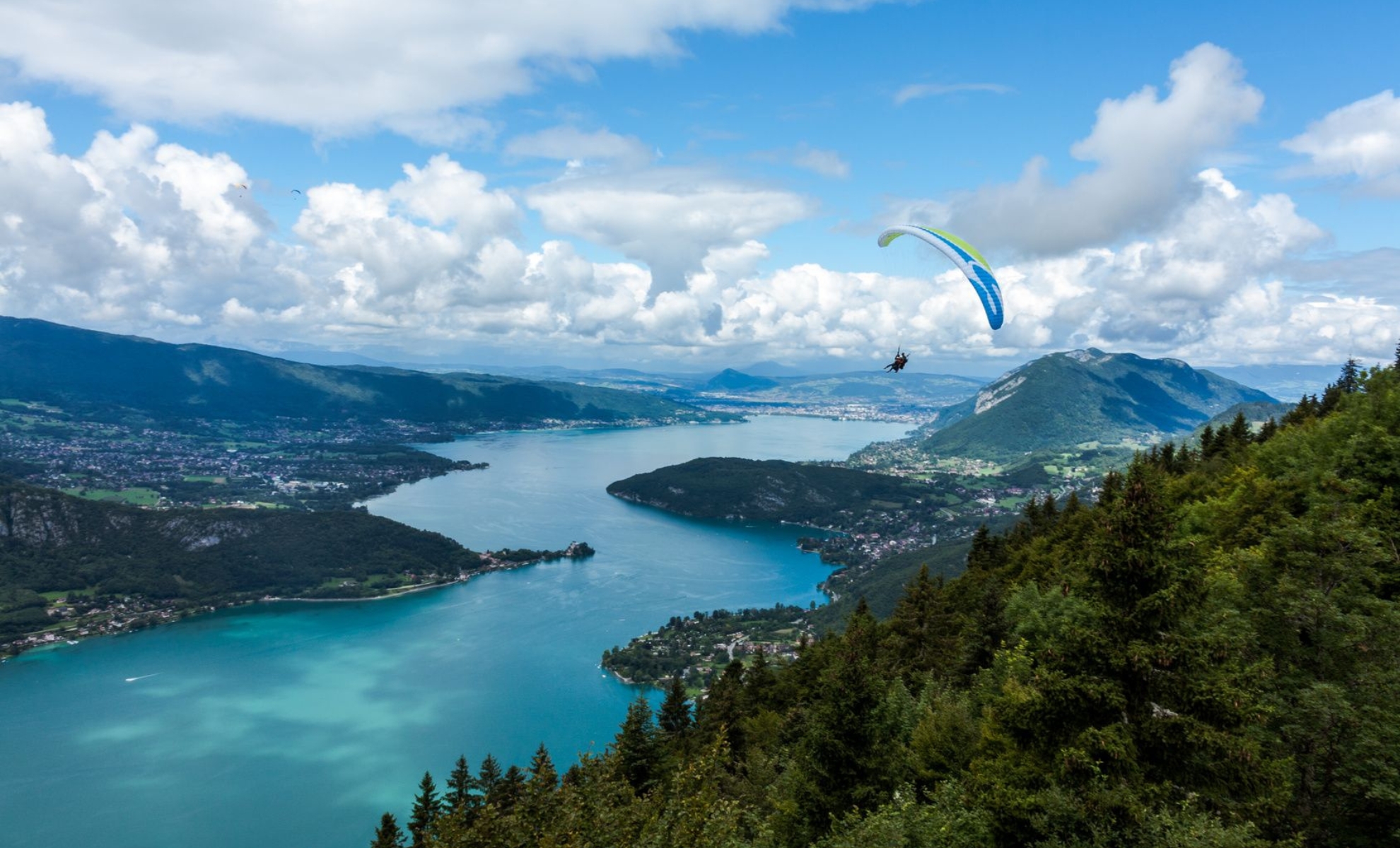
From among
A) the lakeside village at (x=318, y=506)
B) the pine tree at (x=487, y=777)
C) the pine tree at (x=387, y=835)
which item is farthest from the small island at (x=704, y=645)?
the pine tree at (x=387, y=835)

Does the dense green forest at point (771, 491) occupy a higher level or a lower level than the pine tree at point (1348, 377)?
lower

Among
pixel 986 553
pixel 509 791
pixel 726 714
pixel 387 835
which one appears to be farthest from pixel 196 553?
pixel 986 553

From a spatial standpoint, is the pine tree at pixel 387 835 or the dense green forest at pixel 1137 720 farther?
the pine tree at pixel 387 835

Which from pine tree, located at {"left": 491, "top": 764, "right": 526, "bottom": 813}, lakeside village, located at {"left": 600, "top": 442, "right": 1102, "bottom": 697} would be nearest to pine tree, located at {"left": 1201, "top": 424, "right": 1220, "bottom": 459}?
lakeside village, located at {"left": 600, "top": 442, "right": 1102, "bottom": 697}

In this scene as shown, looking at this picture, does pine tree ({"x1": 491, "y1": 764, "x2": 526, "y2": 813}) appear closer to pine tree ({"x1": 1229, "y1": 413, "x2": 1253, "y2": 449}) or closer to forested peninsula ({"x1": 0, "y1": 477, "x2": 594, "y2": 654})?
pine tree ({"x1": 1229, "y1": 413, "x2": 1253, "y2": 449})

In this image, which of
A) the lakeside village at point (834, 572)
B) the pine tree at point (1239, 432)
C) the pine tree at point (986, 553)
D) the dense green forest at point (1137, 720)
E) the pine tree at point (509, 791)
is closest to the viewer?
the dense green forest at point (1137, 720)

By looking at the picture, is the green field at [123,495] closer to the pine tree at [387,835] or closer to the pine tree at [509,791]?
the pine tree at [387,835]

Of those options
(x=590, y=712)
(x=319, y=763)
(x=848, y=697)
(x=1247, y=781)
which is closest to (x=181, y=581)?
(x=319, y=763)
